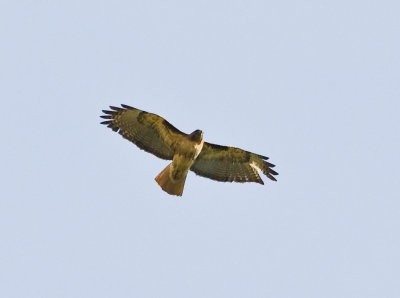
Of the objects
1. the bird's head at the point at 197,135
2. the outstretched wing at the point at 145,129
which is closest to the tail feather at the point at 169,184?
the outstretched wing at the point at 145,129

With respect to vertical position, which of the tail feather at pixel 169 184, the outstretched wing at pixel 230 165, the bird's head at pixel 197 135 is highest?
the outstretched wing at pixel 230 165

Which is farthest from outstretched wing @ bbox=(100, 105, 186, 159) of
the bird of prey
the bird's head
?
the bird's head

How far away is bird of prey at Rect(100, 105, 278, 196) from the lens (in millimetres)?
20812

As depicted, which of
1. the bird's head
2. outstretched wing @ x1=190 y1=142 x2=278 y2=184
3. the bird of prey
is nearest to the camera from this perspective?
the bird's head

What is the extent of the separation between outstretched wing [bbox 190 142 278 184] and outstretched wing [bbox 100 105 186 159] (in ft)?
2.82

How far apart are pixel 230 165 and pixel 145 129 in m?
2.31

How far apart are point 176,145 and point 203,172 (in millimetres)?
1166

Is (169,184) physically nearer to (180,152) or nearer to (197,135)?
(180,152)

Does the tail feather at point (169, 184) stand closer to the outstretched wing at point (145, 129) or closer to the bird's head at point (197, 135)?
the outstretched wing at point (145, 129)

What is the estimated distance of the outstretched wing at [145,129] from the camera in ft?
68.7

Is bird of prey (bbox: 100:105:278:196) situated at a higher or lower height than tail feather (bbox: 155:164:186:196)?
higher

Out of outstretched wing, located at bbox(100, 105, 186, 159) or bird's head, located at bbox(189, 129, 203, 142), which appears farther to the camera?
outstretched wing, located at bbox(100, 105, 186, 159)

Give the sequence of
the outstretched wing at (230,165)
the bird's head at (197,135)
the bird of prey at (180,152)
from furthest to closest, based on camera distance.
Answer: the outstretched wing at (230,165)
the bird of prey at (180,152)
the bird's head at (197,135)

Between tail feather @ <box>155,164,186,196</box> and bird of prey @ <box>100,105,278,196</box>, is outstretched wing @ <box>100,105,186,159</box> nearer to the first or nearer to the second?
bird of prey @ <box>100,105,278,196</box>
